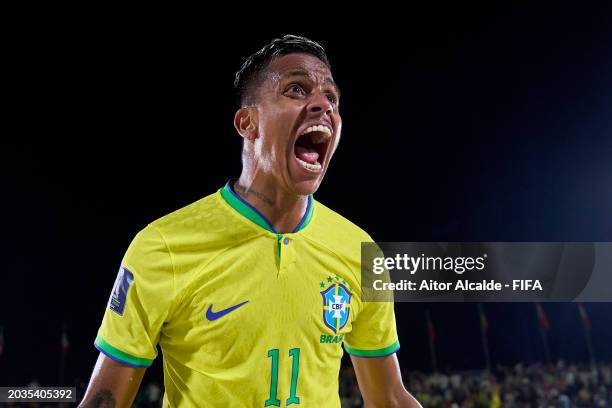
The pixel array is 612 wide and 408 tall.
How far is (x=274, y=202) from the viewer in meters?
2.95

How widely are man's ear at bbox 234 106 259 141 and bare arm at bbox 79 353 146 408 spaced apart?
1.04 m

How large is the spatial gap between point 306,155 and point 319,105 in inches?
8.1

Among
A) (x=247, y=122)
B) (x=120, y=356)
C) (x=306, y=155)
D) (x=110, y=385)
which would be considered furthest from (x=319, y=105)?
(x=110, y=385)

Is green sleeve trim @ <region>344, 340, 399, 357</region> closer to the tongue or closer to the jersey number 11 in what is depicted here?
the jersey number 11

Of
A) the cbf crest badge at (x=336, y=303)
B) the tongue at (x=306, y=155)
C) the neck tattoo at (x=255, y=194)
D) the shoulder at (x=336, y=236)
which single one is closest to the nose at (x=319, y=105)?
the tongue at (x=306, y=155)

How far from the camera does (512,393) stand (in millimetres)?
17969

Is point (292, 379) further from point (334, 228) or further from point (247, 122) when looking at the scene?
point (247, 122)

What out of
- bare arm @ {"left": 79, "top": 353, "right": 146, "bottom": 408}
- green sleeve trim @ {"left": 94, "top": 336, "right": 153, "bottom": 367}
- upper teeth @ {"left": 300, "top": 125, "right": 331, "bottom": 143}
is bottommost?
bare arm @ {"left": 79, "top": 353, "right": 146, "bottom": 408}

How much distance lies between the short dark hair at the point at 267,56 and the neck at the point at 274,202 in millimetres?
373

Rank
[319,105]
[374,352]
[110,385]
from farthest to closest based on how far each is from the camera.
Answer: [374,352]
[319,105]
[110,385]

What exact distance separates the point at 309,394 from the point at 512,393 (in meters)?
16.5

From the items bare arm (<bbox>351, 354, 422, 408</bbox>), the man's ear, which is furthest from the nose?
bare arm (<bbox>351, 354, 422, 408</bbox>)

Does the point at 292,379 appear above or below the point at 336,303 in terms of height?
below

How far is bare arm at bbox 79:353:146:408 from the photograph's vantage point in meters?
2.60
